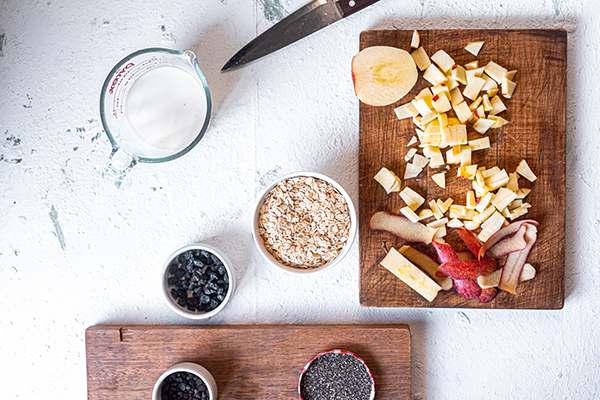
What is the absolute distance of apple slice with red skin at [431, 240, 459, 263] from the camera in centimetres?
107

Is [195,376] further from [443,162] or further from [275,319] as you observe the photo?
[443,162]

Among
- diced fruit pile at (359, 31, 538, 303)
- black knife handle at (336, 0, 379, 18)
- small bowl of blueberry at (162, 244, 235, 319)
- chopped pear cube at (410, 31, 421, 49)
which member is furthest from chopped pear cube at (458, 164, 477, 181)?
small bowl of blueberry at (162, 244, 235, 319)

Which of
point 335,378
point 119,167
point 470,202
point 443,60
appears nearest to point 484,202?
point 470,202

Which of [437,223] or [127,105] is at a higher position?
[127,105]

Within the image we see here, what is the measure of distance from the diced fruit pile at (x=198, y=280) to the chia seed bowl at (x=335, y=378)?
288 millimetres

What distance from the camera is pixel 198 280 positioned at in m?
1.09

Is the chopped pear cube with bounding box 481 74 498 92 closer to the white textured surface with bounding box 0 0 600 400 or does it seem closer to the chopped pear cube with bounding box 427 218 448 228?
Result: the white textured surface with bounding box 0 0 600 400

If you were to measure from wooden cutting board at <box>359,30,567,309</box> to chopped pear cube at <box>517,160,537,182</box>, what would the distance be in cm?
2

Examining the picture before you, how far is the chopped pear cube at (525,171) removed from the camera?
1078 mm

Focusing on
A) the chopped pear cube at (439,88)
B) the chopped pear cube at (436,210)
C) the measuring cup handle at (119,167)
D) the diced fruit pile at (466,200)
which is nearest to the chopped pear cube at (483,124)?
the diced fruit pile at (466,200)

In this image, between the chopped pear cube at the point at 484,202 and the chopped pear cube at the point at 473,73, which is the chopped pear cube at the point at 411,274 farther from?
the chopped pear cube at the point at 473,73

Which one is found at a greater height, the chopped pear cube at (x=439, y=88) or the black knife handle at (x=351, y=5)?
the black knife handle at (x=351, y=5)

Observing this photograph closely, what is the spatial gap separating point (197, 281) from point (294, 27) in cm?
69

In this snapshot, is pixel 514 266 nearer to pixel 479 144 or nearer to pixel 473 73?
pixel 479 144
